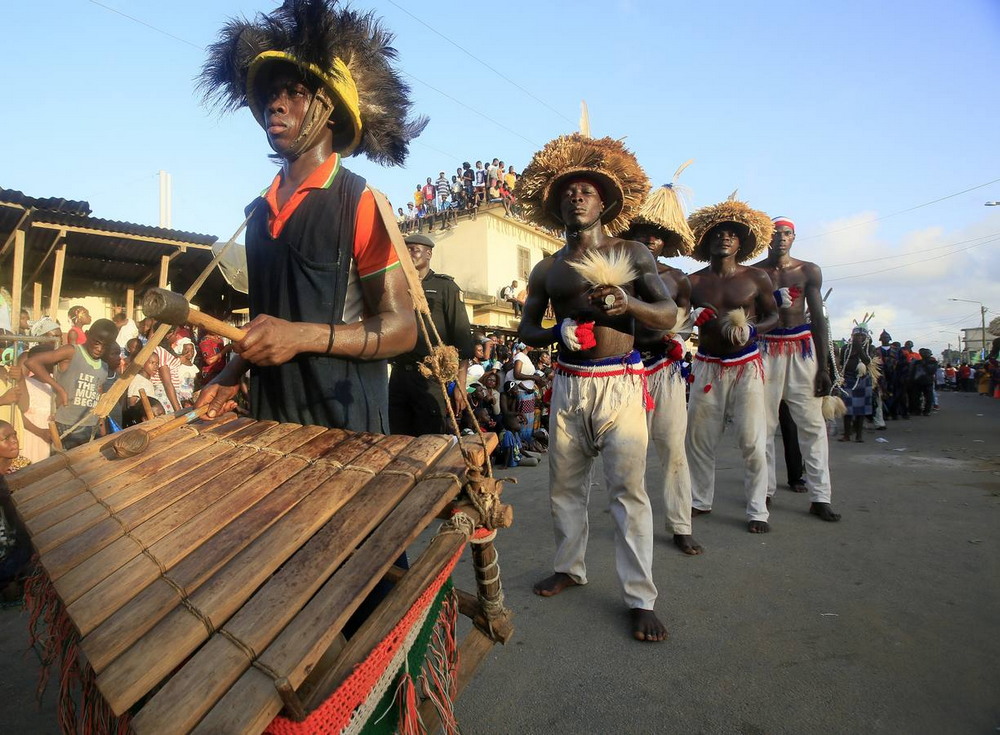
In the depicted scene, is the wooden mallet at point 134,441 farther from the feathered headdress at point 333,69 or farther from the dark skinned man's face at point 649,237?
the dark skinned man's face at point 649,237

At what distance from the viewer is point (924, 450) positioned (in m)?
8.03

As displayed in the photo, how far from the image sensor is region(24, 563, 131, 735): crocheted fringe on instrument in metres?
1.30

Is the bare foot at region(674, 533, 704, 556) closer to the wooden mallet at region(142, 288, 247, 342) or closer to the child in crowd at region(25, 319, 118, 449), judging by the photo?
the wooden mallet at region(142, 288, 247, 342)

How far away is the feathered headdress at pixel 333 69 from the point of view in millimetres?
1841

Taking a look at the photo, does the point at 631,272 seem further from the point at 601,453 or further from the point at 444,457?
the point at 444,457

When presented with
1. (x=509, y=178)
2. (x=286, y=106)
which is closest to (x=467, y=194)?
(x=509, y=178)

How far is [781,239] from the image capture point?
501 cm

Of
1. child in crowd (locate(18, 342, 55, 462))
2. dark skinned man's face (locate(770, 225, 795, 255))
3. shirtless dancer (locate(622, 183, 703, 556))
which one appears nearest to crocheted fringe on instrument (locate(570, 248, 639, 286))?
shirtless dancer (locate(622, 183, 703, 556))

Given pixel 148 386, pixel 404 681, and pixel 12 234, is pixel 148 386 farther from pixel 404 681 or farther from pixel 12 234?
pixel 404 681

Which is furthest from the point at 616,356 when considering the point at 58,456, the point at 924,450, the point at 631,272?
the point at 924,450

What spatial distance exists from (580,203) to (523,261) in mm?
22078

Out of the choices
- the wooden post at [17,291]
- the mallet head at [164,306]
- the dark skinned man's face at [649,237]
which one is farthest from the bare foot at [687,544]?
the wooden post at [17,291]

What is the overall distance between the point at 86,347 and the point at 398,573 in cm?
573

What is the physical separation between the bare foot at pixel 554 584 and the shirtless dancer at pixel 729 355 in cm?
182
